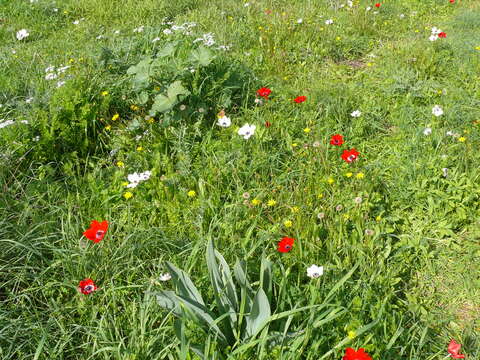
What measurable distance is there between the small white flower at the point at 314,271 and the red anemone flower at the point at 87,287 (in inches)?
37.8

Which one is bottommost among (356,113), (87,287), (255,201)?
(356,113)

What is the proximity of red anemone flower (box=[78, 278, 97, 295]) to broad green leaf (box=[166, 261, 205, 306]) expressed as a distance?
15.9 inches

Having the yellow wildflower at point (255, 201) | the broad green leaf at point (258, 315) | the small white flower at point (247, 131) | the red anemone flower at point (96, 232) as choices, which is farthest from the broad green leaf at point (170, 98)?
the broad green leaf at point (258, 315)

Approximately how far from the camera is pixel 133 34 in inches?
191

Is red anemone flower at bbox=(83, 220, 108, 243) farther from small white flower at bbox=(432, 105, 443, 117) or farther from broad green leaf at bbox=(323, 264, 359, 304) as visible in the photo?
small white flower at bbox=(432, 105, 443, 117)

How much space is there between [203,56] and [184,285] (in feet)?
6.48

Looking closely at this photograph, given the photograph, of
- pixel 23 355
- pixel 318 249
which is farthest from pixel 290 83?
pixel 23 355

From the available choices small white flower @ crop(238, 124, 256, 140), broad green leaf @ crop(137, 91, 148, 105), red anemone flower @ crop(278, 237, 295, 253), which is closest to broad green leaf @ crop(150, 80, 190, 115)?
broad green leaf @ crop(137, 91, 148, 105)

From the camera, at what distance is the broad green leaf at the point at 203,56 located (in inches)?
126

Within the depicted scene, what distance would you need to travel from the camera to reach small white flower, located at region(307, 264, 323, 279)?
1886mm

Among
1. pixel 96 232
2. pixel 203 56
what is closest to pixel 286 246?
pixel 96 232

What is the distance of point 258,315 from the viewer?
170 centimetres

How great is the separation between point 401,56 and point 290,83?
1140 mm

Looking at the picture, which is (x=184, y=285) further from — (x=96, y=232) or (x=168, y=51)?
(x=168, y=51)
